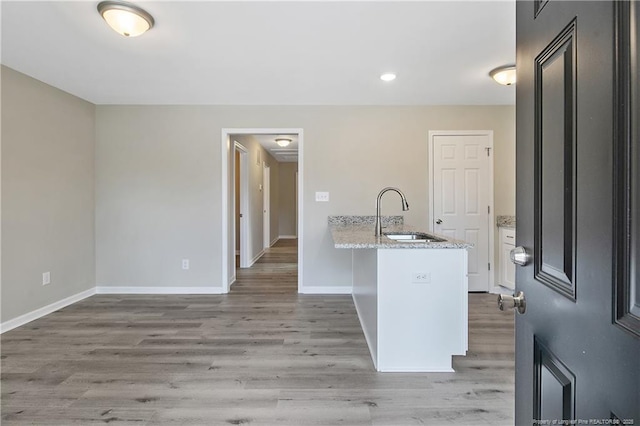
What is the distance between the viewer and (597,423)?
1.87 feet

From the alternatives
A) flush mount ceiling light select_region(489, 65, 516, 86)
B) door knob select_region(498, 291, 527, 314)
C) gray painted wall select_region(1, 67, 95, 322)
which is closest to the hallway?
gray painted wall select_region(1, 67, 95, 322)

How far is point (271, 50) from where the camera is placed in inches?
102

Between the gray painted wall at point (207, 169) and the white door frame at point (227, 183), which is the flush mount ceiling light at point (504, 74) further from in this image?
the white door frame at point (227, 183)

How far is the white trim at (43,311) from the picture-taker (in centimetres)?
291

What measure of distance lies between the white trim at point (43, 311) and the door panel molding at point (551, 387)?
3886 mm

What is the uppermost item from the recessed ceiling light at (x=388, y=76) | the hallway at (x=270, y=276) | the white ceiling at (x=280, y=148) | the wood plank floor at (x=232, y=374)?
the white ceiling at (x=280, y=148)

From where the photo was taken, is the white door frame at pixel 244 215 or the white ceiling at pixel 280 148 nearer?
the white door frame at pixel 244 215

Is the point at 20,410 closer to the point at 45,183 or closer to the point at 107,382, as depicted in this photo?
the point at 107,382

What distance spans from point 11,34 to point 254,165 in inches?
157

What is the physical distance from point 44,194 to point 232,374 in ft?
8.98

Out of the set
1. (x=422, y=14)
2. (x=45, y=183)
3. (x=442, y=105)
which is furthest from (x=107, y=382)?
(x=442, y=105)

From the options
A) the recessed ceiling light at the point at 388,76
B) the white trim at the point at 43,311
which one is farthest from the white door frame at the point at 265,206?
the recessed ceiling light at the point at 388,76

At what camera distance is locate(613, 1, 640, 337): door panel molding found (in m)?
0.49

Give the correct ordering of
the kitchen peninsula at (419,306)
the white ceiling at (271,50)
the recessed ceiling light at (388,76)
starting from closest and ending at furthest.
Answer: the white ceiling at (271,50)
the kitchen peninsula at (419,306)
the recessed ceiling light at (388,76)
